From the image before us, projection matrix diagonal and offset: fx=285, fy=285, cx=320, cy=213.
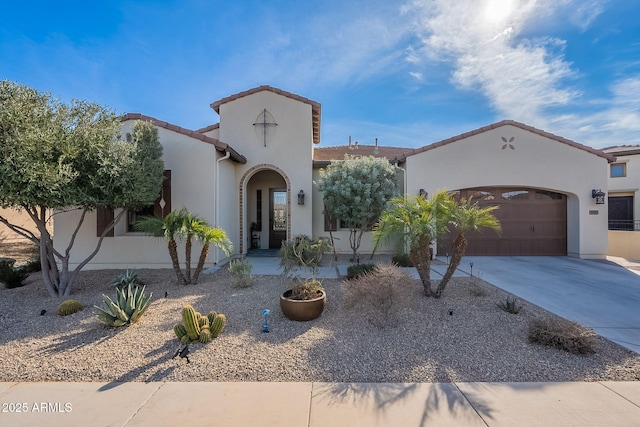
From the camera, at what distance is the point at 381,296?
16.8ft

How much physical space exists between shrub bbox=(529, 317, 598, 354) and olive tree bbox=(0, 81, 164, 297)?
8.82 m

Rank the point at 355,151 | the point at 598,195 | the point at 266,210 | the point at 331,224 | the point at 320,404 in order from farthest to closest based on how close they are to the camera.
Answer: the point at 355,151 → the point at 266,210 → the point at 331,224 → the point at 598,195 → the point at 320,404

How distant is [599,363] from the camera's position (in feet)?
12.5

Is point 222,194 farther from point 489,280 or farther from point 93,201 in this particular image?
point 489,280

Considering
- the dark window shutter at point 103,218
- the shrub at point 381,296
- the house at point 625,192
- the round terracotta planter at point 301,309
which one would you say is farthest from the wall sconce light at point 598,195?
the dark window shutter at point 103,218

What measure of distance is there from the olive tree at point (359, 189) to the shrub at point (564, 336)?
19.1 ft

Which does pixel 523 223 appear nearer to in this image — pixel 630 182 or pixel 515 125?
pixel 515 125

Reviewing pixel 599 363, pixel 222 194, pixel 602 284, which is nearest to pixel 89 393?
pixel 599 363

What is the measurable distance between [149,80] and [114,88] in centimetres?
122

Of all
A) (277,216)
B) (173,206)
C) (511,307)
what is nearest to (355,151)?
(277,216)

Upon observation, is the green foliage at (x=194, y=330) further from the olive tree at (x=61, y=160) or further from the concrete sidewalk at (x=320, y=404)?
the olive tree at (x=61, y=160)

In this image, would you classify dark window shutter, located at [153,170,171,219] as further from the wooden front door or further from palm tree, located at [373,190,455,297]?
palm tree, located at [373,190,455,297]

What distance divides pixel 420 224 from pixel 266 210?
9020 millimetres

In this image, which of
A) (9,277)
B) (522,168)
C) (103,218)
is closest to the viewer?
(9,277)
